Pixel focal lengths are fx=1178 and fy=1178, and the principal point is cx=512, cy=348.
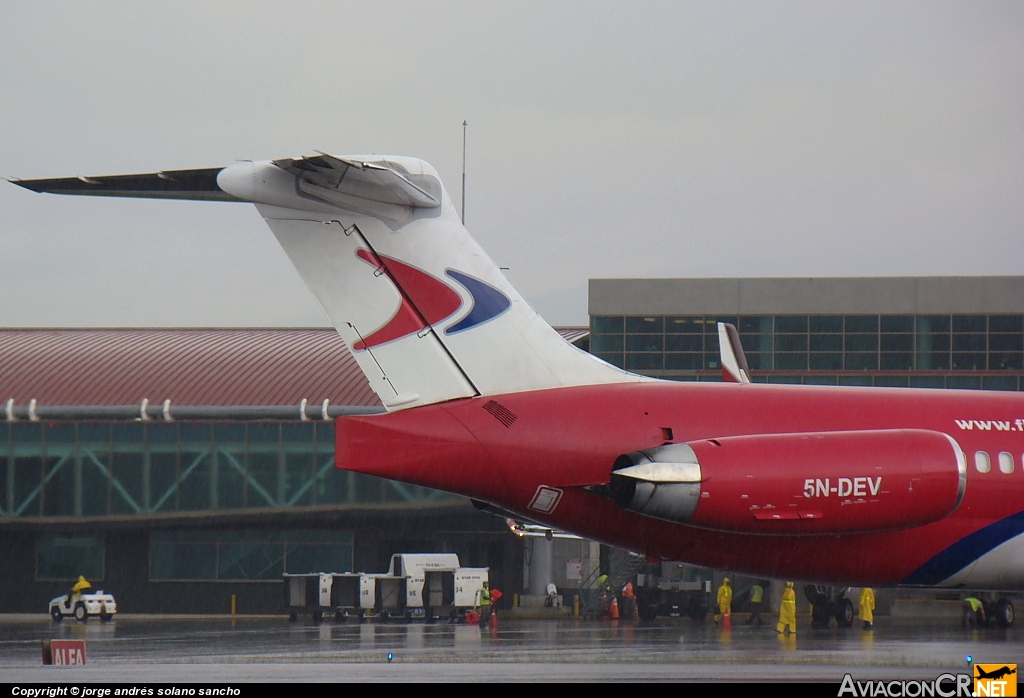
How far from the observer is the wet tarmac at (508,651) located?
555 inches

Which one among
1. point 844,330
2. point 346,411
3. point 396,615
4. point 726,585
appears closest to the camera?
point 726,585

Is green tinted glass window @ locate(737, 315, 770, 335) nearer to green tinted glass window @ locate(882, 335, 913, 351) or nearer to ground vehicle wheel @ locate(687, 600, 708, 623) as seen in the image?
green tinted glass window @ locate(882, 335, 913, 351)

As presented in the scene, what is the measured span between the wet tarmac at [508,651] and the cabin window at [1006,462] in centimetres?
260

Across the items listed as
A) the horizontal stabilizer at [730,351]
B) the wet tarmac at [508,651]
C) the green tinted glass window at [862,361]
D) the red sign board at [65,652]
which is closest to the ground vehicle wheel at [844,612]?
the wet tarmac at [508,651]

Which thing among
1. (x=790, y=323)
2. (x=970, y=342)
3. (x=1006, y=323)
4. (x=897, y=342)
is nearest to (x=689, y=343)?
(x=790, y=323)

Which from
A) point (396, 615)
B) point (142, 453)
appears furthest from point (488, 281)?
point (142, 453)

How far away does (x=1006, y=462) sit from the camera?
1357 centimetres

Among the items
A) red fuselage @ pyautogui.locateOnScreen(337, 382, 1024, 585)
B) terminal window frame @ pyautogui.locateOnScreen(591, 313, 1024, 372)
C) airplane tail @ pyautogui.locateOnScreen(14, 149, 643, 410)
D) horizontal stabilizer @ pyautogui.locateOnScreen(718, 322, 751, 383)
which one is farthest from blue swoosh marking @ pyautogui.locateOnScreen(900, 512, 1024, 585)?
terminal window frame @ pyautogui.locateOnScreen(591, 313, 1024, 372)

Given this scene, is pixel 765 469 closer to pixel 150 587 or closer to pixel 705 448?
pixel 705 448

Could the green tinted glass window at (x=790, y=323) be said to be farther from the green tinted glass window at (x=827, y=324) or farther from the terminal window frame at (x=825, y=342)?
the green tinted glass window at (x=827, y=324)

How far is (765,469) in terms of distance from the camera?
39.1ft

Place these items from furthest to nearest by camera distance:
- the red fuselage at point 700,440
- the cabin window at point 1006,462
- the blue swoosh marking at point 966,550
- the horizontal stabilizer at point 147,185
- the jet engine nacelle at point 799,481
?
the cabin window at point 1006,462, the blue swoosh marking at point 966,550, the red fuselage at point 700,440, the jet engine nacelle at point 799,481, the horizontal stabilizer at point 147,185

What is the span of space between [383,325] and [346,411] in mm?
26733

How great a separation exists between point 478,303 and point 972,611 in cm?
2140
